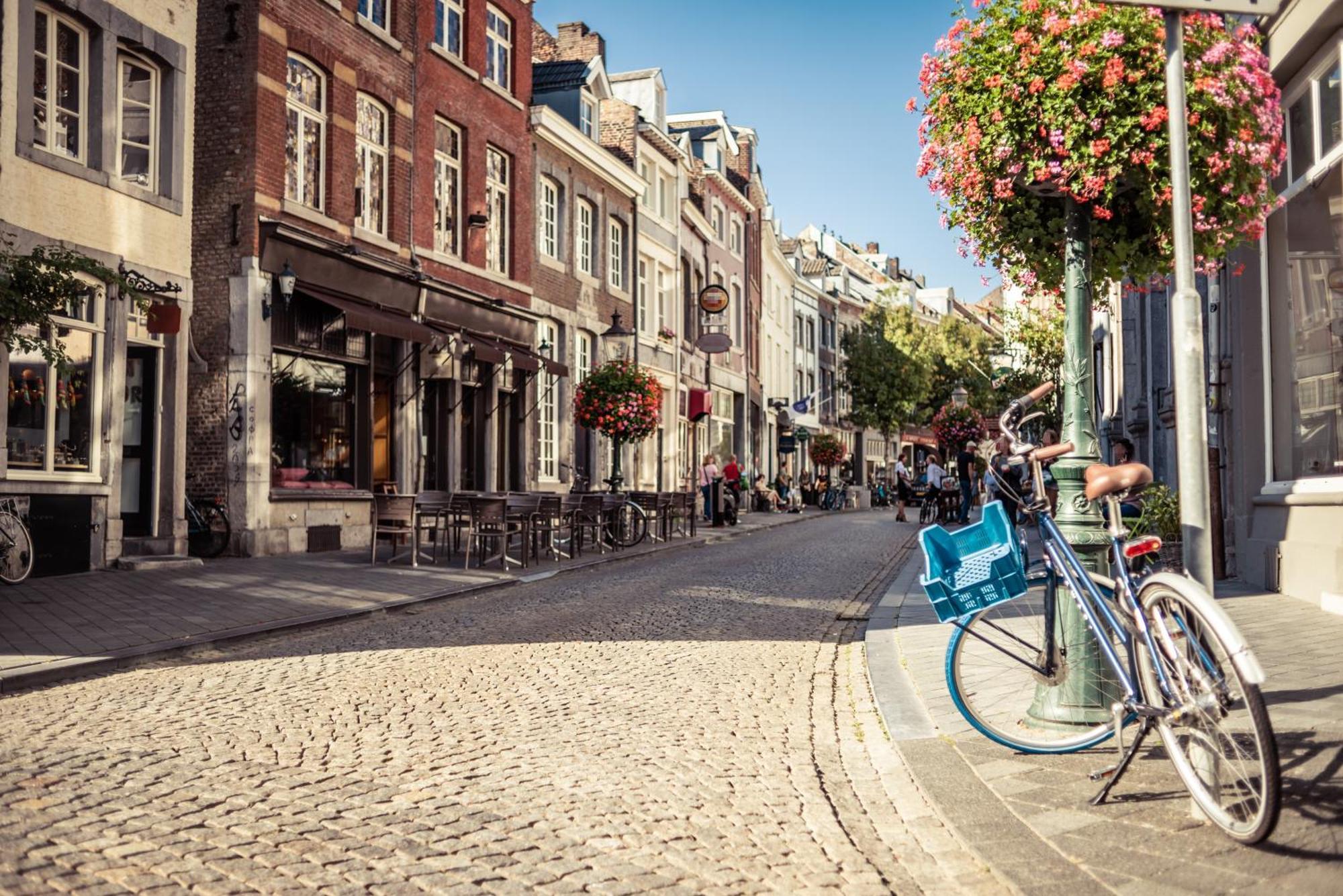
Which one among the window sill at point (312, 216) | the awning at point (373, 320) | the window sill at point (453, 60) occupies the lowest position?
the awning at point (373, 320)

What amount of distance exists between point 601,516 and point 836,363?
162ft

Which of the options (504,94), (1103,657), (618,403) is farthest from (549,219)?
(1103,657)

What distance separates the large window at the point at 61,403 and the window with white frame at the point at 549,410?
11.7m

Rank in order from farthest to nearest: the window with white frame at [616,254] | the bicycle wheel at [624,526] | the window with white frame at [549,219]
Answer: the window with white frame at [616,254] < the window with white frame at [549,219] < the bicycle wheel at [624,526]

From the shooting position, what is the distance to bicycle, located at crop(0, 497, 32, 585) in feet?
39.3

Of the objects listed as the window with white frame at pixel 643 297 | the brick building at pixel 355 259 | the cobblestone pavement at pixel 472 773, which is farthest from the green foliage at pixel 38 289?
the window with white frame at pixel 643 297

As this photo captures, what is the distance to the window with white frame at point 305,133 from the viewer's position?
17.6 metres

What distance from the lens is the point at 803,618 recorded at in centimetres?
1059

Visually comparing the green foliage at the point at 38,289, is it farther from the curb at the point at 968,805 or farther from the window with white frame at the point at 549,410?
the window with white frame at the point at 549,410

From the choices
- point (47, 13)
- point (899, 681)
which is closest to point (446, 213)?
point (47, 13)

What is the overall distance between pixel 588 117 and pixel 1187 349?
25521mm

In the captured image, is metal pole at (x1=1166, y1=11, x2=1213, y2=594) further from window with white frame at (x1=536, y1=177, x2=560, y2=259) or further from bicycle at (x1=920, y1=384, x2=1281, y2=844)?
window with white frame at (x1=536, y1=177, x2=560, y2=259)

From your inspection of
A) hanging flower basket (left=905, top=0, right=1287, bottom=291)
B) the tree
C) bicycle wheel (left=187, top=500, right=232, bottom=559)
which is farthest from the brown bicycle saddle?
the tree

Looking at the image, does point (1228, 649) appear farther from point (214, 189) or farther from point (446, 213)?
point (446, 213)
